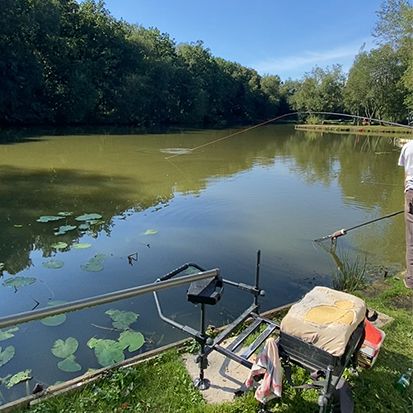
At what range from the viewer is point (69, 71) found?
2973 cm

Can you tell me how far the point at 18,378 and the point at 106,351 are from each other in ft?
2.14

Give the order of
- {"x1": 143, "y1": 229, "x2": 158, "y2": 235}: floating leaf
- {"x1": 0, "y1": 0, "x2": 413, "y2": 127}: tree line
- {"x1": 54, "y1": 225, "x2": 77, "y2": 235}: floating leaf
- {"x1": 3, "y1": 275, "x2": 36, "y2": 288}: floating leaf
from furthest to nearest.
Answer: {"x1": 0, "y1": 0, "x2": 413, "y2": 127}: tree line
{"x1": 143, "y1": 229, "x2": 158, "y2": 235}: floating leaf
{"x1": 54, "y1": 225, "x2": 77, "y2": 235}: floating leaf
{"x1": 3, "y1": 275, "x2": 36, "y2": 288}: floating leaf

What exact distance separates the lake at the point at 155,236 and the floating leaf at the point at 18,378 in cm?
4

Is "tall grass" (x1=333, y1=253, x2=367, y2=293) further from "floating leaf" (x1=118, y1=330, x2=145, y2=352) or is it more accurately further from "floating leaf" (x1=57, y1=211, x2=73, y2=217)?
"floating leaf" (x1=57, y1=211, x2=73, y2=217)

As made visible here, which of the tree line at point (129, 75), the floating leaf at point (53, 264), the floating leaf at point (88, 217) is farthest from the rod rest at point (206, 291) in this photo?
the tree line at point (129, 75)

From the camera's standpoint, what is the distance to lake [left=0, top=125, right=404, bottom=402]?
3.66 m

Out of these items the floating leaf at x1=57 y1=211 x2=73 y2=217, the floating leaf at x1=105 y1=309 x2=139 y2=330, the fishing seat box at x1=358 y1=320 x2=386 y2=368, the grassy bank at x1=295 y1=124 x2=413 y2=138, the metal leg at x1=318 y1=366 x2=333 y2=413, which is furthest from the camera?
the grassy bank at x1=295 y1=124 x2=413 y2=138

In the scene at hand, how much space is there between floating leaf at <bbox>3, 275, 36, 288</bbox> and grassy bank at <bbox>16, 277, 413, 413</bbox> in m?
2.45

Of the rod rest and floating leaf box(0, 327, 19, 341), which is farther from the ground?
the rod rest

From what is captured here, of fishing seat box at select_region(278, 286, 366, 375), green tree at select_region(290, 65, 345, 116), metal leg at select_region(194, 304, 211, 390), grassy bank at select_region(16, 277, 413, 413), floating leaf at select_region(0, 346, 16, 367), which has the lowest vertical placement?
floating leaf at select_region(0, 346, 16, 367)

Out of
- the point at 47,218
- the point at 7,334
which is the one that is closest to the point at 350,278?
the point at 7,334

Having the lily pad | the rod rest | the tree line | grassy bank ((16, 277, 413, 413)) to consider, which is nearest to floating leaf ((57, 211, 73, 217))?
the lily pad

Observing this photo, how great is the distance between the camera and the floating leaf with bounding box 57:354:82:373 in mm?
2922

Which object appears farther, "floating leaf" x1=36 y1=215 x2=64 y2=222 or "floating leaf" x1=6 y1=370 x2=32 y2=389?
"floating leaf" x1=36 y1=215 x2=64 y2=222
